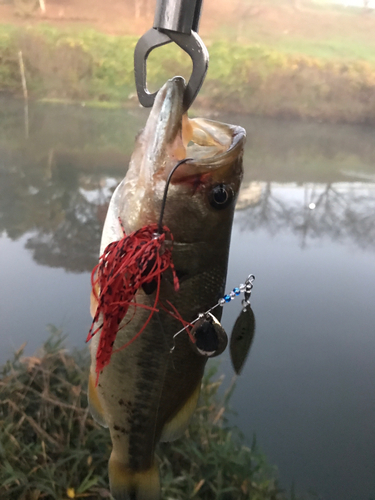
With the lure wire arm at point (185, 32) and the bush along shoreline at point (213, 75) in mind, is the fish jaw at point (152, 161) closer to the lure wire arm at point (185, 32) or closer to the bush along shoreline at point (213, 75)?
the lure wire arm at point (185, 32)

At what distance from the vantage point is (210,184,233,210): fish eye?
0.48 meters

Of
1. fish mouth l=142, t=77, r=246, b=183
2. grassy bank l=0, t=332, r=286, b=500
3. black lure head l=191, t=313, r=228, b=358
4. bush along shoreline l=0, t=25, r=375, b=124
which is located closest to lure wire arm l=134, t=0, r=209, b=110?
fish mouth l=142, t=77, r=246, b=183

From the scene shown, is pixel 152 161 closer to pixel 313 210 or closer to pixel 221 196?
pixel 221 196

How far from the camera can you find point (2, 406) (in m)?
1.23

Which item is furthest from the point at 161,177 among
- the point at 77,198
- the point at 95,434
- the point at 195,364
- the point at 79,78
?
the point at 79,78

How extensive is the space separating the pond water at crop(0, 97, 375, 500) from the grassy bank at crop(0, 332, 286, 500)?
0.55ft

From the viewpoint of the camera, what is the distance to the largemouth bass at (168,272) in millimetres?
472

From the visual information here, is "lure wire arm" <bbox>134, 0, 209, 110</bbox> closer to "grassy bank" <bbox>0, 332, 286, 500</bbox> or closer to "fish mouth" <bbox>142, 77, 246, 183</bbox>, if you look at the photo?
"fish mouth" <bbox>142, 77, 246, 183</bbox>

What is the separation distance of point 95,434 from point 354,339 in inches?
46.3

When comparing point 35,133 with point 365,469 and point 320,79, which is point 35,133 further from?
point 365,469

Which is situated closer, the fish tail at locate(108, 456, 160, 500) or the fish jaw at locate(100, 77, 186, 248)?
the fish jaw at locate(100, 77, 186, 248)

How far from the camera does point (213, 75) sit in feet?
5.98

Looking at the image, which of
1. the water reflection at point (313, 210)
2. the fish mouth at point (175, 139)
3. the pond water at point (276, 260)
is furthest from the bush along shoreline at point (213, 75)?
the fish mouth at point (175, 139)

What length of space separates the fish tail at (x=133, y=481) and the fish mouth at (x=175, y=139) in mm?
524
